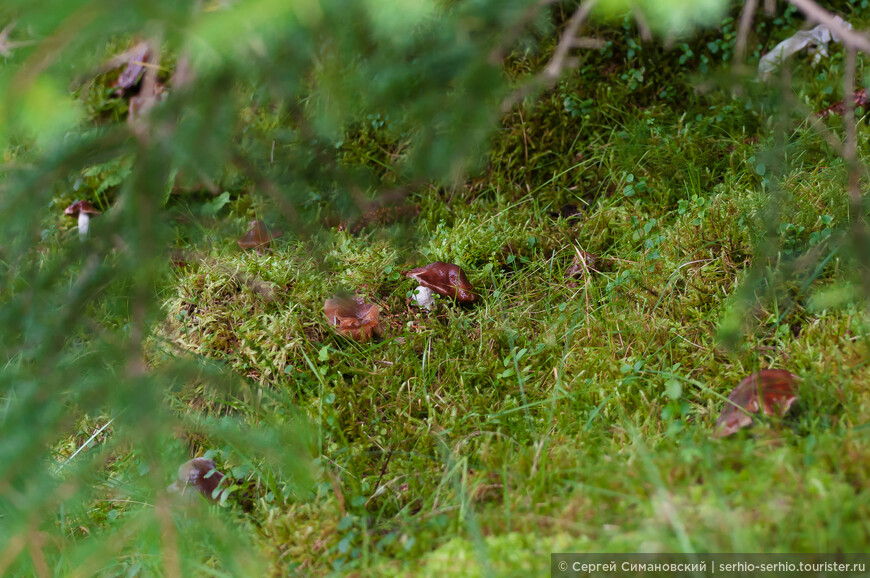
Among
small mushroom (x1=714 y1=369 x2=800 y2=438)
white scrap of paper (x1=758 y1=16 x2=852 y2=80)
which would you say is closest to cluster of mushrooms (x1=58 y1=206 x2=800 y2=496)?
small mushroom (x1=714 y1=369 x2=800 y2=438)

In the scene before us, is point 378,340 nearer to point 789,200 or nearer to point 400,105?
point 400,105

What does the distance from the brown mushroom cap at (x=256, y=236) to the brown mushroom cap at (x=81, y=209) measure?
1101 mm

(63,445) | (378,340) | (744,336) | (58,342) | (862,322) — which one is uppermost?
(58,342)

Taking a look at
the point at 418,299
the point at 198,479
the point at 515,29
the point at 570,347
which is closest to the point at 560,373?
the point at 570,347

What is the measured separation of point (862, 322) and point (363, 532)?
152cm

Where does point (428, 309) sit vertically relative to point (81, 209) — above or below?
A: below

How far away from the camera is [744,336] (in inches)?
78.0

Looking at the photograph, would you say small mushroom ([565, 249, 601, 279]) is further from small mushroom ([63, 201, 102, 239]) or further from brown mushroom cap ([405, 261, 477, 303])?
small mushroom ([63, 201, 102, 239])

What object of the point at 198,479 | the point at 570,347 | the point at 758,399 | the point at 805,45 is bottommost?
the point at 198,479

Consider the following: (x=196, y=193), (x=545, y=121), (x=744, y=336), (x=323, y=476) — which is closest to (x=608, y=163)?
(x=545, y=121)

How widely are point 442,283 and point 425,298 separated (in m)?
0.09

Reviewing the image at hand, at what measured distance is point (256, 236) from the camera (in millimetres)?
2887

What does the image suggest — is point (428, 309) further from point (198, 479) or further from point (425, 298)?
point (198, 479)

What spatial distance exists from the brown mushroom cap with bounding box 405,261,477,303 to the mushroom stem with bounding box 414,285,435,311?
0.08 feet
